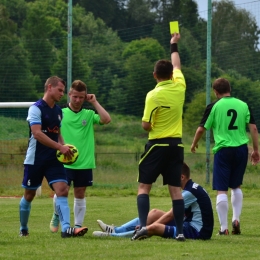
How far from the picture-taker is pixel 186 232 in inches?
343

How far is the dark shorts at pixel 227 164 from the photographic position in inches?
380

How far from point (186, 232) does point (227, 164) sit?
1332mm

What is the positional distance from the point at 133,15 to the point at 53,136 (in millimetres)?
50540

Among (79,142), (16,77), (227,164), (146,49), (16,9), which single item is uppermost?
(16,9)

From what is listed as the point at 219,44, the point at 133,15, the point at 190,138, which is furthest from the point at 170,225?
the point at 133,15

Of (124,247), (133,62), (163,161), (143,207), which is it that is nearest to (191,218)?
(143,207)

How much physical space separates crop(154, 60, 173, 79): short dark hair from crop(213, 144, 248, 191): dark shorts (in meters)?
1.70

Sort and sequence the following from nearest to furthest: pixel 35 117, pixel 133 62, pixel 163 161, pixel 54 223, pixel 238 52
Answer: pixel 163 161 < pixel 35 117 < pixel 54 223 < pixel 238 52 < pixel 133 62

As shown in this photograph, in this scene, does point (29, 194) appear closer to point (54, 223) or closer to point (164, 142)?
point (54, 223)

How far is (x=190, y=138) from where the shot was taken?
2797 cm

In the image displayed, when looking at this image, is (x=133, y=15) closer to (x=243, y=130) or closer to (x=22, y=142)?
(x=22, y=142)

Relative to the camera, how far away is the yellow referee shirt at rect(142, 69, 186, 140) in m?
8.27

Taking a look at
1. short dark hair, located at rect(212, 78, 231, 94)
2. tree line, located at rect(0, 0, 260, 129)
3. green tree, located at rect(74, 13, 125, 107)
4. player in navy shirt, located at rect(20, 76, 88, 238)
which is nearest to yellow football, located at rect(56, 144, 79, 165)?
player in navy shirt, located at rect(20, 76, 88, 238)

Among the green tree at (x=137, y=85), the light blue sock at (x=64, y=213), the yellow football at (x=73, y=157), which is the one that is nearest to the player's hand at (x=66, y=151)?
the yellow football at (x=73, y=157)
